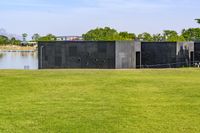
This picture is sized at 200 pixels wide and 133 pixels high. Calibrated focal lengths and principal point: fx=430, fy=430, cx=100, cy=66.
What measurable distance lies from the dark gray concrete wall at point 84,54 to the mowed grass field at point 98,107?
18.2 metres

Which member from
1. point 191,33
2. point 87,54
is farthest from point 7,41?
point 87,54

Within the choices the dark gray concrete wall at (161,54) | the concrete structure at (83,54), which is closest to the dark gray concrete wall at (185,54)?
the dark gray concrete wall at (161,54)

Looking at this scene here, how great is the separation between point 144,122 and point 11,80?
9647 mm

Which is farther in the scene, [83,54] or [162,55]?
[162,55]

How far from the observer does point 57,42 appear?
35.3 metres

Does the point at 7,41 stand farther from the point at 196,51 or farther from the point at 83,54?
the point at 83,54

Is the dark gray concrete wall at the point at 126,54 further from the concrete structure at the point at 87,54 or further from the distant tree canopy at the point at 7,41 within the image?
the distant tree canopy at the point at 7,41

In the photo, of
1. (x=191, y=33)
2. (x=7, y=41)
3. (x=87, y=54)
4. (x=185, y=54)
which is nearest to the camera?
(x=87, y=54)

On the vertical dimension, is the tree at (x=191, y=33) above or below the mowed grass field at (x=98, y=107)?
above

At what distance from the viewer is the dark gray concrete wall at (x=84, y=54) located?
3491 centimetres

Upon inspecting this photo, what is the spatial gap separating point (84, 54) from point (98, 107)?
79.4 ft

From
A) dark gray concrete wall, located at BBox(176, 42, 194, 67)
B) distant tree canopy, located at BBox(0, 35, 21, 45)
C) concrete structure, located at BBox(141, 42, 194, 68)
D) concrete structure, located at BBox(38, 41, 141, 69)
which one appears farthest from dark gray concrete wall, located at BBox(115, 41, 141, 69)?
distant tree canopy, located at BBox(0, 35, 21, 45)

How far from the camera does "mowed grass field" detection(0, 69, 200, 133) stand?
8723 mm

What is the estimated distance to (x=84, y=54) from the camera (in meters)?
35.0
